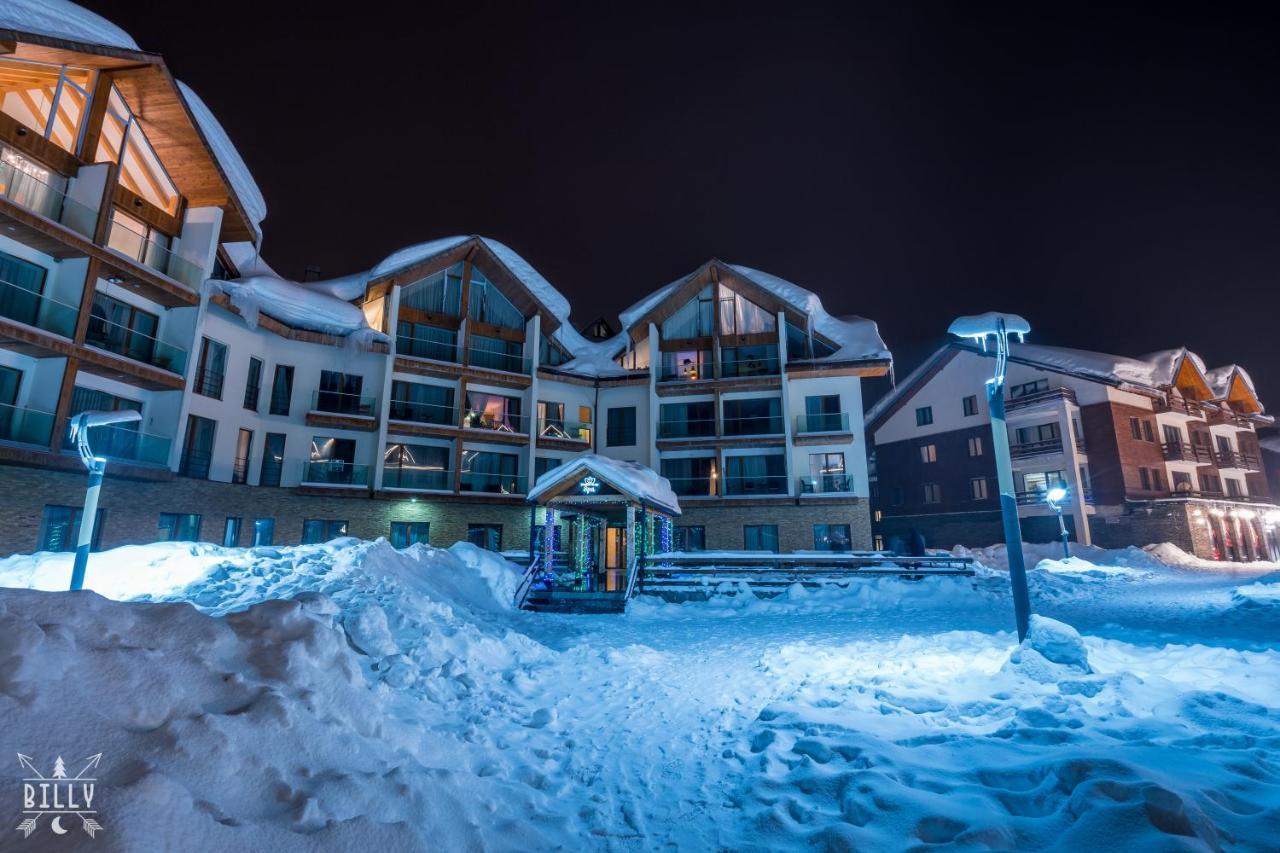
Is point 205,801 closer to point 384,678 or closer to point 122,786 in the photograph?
point 122,786

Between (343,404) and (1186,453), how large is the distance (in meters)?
53.0

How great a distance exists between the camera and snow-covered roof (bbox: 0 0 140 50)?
53.7 feet

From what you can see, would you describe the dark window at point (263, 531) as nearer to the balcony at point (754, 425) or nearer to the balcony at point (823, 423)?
the balcony at point (754, 425)

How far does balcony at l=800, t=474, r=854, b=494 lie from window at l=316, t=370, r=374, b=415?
2249cm

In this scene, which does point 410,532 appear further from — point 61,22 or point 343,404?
point 61,22

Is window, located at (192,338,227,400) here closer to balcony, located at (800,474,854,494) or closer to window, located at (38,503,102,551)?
window, located at (38,503,102,551)

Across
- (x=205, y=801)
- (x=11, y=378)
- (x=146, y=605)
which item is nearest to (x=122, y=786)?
(x=205, y=801)

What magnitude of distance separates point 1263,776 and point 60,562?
54.6 ft

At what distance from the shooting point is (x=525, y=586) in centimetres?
1748

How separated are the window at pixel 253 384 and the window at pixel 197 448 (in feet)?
6.78

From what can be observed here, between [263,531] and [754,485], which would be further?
[754,485]

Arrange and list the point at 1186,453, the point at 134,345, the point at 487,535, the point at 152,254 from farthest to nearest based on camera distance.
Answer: the point at 1186,453, the point at 487,535, the point at 152,254, the point at 134,345

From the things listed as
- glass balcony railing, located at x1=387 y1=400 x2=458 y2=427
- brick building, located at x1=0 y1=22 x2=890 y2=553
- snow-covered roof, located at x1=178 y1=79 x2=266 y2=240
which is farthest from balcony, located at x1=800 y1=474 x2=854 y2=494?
snow-covered roof, located at x1=178 y1=79 x2=266 y2=240

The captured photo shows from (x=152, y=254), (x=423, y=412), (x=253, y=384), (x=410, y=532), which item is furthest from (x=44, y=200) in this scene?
(x=410, y=532)
